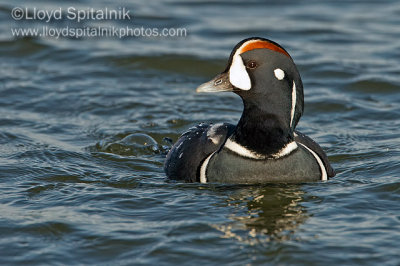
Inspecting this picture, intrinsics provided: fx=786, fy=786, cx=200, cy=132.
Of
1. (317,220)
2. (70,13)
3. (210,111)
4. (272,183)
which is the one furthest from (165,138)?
(70,13)

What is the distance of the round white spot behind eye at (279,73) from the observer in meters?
8.60

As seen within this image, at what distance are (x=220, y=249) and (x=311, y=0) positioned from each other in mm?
13154

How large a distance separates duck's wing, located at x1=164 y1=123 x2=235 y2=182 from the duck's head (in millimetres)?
744

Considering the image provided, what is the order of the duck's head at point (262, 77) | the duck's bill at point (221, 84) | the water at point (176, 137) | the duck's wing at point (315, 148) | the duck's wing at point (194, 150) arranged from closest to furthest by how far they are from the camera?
the water at point (176, 137), the duck's head at point (262, 77), the duck's bill at point (221, 84), the duck's wing at point (194, 150), the duck's wing at point (315, 148)

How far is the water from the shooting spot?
7.57 m

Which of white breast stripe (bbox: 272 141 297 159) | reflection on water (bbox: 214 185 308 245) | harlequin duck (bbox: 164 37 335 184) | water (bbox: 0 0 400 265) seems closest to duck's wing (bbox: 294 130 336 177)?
water (bbox: 0 0 400 265)

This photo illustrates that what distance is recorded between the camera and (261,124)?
28.4ft

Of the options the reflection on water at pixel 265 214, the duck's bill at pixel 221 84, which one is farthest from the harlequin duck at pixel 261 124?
the reflection on water at pixel 265 214

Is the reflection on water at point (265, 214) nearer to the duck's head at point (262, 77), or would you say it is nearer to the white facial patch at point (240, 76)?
the duck's head at point (262, 77)

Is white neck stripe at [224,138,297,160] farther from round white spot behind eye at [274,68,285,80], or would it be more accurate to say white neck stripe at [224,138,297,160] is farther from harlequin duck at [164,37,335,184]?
round white spot behind eye at [274,68,285,80]

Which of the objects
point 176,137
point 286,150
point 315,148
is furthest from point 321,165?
point 176,137

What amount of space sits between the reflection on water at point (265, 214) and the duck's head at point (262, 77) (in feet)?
2.60

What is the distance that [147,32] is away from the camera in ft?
56.7

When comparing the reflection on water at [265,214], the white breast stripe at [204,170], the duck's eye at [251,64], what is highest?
the duck's eye at [251,64]
